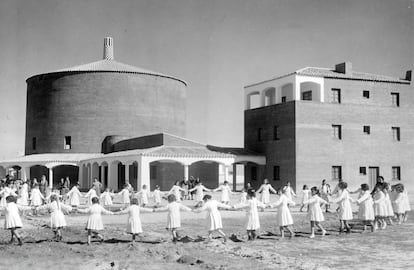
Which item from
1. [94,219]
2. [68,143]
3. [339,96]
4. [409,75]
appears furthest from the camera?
[68,143]

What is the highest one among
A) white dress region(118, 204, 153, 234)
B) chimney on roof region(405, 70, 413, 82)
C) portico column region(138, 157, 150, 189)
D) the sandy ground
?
chimney on roof region(405, 70, 413, 82)

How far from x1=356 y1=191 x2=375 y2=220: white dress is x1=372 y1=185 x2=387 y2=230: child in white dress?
1.51 feet

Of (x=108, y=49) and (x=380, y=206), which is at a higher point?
(x=108, y=49)

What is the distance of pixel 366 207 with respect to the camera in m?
17.2

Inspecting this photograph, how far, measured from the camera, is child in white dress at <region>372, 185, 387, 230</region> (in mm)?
17688

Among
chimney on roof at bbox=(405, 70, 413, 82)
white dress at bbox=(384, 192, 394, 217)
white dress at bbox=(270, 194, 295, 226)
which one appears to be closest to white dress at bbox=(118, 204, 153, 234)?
white dress at bbox=(270, 194, 295, 226)

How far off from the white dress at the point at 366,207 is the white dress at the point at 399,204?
2730 millimetres

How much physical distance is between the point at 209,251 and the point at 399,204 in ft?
30.7

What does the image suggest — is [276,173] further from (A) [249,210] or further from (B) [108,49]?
(B) [108,49]

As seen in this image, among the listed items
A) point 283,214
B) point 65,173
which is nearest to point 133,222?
point 283,214

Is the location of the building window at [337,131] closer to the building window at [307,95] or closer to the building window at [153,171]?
the building window at [307,95]

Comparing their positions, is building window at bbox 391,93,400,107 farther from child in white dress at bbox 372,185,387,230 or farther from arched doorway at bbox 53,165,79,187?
arched doorway at bbox 53,165,79,187

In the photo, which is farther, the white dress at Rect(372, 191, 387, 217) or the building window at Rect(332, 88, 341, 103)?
the building window at Rect(332, 88, 341, 103)

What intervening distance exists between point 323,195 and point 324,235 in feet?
22.8
